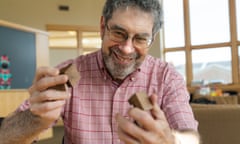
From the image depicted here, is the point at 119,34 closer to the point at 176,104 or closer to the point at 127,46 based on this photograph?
the point at 127,46

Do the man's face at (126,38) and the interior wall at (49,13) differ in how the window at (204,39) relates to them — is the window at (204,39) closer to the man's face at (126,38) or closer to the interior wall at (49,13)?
the interior wall at (49,13)

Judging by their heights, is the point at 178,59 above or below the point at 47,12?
below

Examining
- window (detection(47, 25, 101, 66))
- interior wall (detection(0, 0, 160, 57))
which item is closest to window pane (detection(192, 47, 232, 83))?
interior wall (detection(0, 0, 160, 57))

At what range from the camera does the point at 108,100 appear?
1.22 m

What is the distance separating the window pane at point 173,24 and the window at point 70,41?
84.4 inches

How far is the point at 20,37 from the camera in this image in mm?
4449

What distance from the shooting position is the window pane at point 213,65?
8266mm

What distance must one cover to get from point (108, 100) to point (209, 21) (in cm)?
768

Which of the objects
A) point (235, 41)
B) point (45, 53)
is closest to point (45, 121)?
point (45, 53)

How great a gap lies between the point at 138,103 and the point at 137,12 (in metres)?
0.53

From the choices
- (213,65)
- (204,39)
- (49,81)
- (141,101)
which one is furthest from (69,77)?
(204,39)

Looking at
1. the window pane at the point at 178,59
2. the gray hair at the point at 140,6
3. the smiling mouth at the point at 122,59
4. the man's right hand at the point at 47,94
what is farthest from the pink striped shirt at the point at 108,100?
the window pane at the point at 178,59

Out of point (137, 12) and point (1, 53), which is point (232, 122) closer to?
point (137, 12)

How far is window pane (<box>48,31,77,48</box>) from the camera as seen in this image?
8.67 meters
